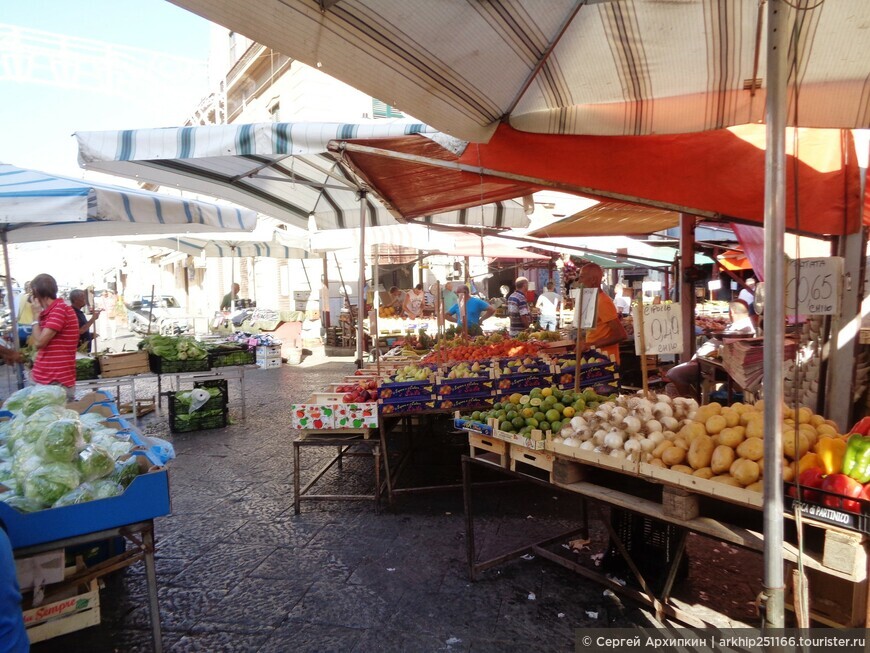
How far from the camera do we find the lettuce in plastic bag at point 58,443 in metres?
2.71

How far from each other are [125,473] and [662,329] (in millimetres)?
3269

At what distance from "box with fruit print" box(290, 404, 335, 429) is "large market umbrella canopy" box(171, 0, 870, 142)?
2.71 meters

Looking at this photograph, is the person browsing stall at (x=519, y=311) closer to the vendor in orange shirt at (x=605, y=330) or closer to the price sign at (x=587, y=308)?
the vendor in orange shirt at (x=605, y=330)

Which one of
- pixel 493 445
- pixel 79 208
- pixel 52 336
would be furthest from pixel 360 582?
pixel 79 208

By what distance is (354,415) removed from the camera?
15.7 ft

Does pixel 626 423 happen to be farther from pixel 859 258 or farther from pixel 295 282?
pixel 295 282

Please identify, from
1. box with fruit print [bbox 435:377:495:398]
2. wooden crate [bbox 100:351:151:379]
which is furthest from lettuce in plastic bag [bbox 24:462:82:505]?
wooden crate [bbox 100:351:151:379]

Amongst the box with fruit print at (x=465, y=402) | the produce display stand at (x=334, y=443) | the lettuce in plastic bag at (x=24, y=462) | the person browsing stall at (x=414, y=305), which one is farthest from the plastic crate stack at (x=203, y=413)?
the person browsing stall at (x=414, y=305)

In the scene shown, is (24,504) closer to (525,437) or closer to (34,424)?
(34,424)

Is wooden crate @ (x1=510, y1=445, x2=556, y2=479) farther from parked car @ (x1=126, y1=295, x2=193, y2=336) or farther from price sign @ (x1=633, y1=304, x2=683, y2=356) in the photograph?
parked car @ (x1=126, y1=295, x2=193, y2=336)

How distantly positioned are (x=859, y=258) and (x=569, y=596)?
318 cm

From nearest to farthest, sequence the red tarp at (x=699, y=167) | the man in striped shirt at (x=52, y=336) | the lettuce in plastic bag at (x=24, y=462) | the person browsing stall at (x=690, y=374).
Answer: the lettuce in plastic bag at (x=24, y=462) < the red tarp at (x=699, y=167) < the man in striped shirt at (x=52, y=336) < the person browsing stall at (x=690, y=374)

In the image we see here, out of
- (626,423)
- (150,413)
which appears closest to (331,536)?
(626,423)

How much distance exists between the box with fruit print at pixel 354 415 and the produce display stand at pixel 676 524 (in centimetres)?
125
